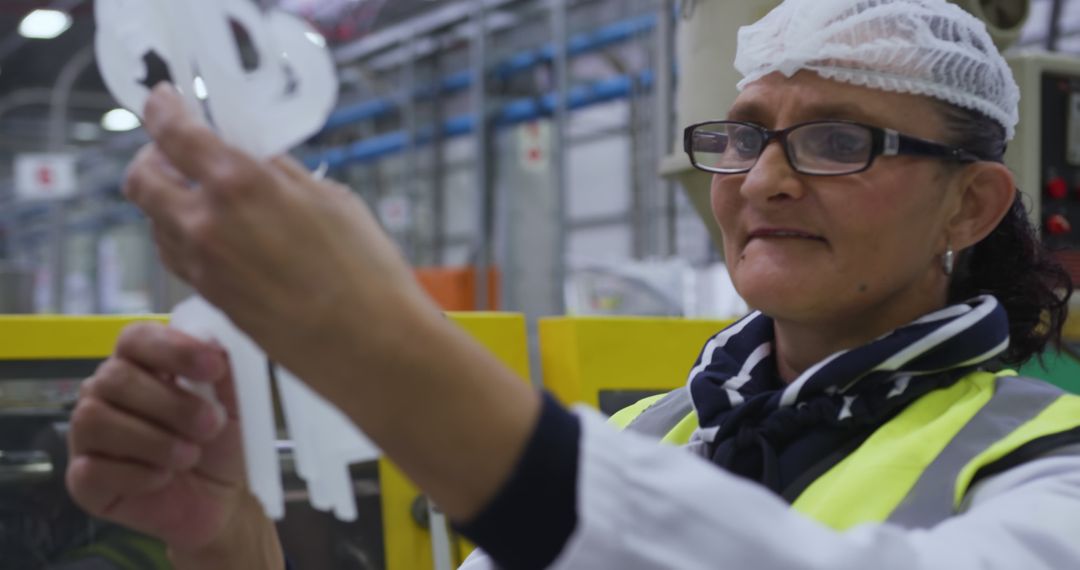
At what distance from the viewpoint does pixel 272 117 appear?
2.02 ft

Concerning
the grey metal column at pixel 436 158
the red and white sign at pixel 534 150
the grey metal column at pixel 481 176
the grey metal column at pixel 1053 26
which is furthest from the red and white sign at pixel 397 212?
the grey metal column at pixel 1053 26

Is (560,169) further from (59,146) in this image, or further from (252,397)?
(252,397)

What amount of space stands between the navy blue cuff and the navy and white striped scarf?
1.34 ft

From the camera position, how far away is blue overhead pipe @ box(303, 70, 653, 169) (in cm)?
693

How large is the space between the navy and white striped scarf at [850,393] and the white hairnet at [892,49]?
8.1 inches

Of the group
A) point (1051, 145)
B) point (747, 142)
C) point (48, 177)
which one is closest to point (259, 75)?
point (747, 142)

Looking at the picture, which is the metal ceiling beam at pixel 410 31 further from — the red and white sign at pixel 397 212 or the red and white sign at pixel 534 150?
the red and white sign at pixel 397 212

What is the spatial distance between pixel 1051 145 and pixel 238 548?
1.81 meters

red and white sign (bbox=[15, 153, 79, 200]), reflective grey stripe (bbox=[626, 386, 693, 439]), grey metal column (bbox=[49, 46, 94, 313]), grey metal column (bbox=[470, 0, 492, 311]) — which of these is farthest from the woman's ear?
red and white sign (bbox=[15, 153, 79, 200])

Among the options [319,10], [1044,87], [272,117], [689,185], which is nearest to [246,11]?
[272,117]

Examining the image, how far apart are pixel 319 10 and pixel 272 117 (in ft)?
23.1

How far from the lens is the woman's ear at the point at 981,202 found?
996 mm

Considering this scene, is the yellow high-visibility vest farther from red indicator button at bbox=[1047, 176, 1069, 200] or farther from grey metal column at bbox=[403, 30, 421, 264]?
grey metal column at bbox=[403, 30, 421, 264]

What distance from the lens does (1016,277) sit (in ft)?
3.65
